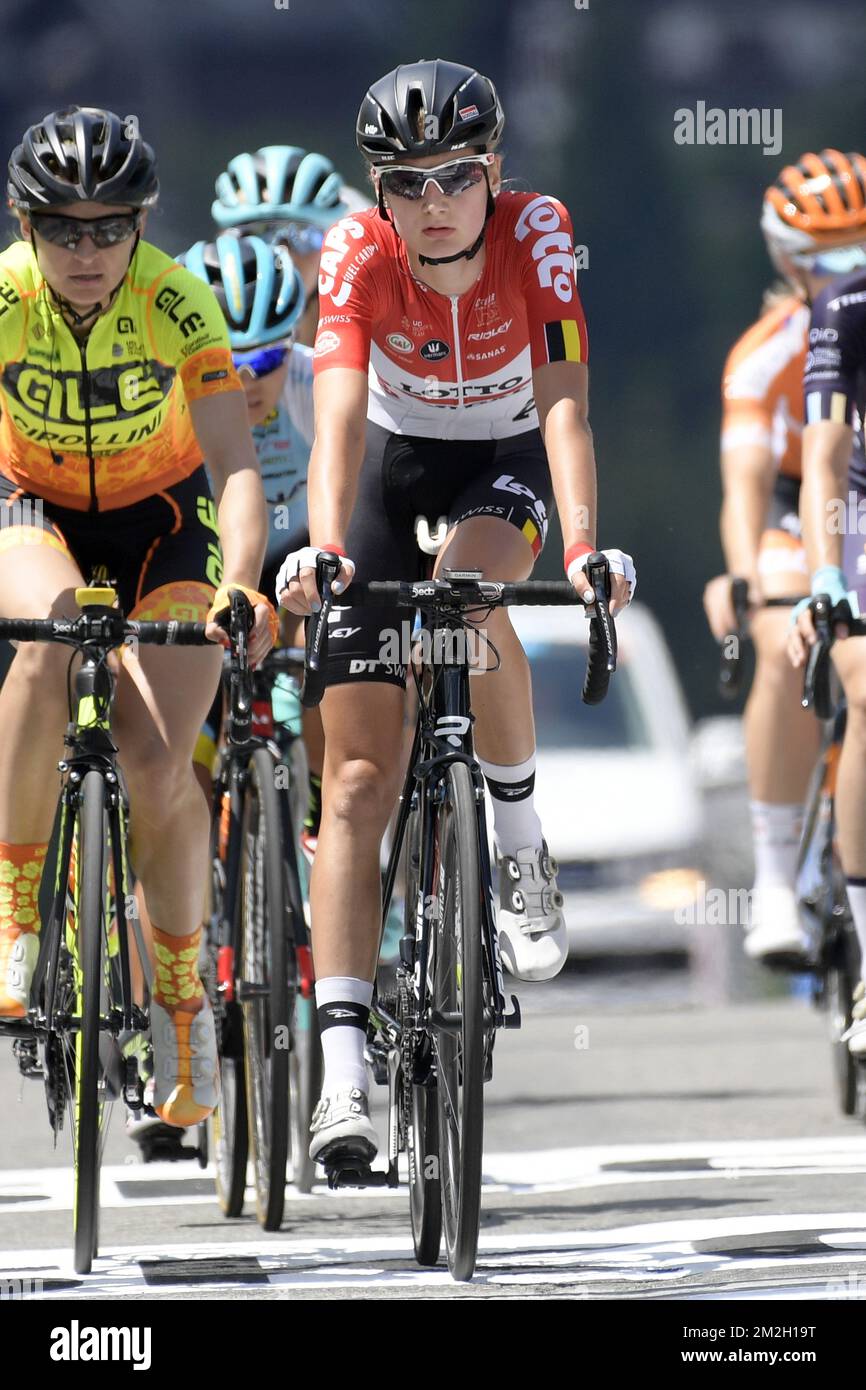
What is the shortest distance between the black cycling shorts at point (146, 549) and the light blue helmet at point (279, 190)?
87.9 inches

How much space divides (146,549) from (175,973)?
102 centimetres

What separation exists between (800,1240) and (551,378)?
202 centimetres

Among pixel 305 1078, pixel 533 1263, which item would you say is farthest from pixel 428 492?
pixel 305 1078

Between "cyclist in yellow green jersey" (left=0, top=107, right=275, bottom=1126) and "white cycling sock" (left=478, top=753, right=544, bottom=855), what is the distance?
2.27ft

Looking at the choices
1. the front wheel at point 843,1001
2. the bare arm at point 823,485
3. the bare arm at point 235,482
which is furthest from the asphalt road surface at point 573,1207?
the bare arm at point 823,485

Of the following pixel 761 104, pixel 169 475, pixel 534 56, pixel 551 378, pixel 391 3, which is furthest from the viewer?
pixel 534 56

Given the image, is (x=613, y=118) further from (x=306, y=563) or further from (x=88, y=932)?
(x=88, y=932)

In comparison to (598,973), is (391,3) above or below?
above

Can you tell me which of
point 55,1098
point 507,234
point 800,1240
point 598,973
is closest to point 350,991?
point 55,1098

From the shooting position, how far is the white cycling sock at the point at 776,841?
27.8 ft

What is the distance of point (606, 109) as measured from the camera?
16125 millimetres

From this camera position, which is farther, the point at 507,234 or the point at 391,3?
the point at 391,3
